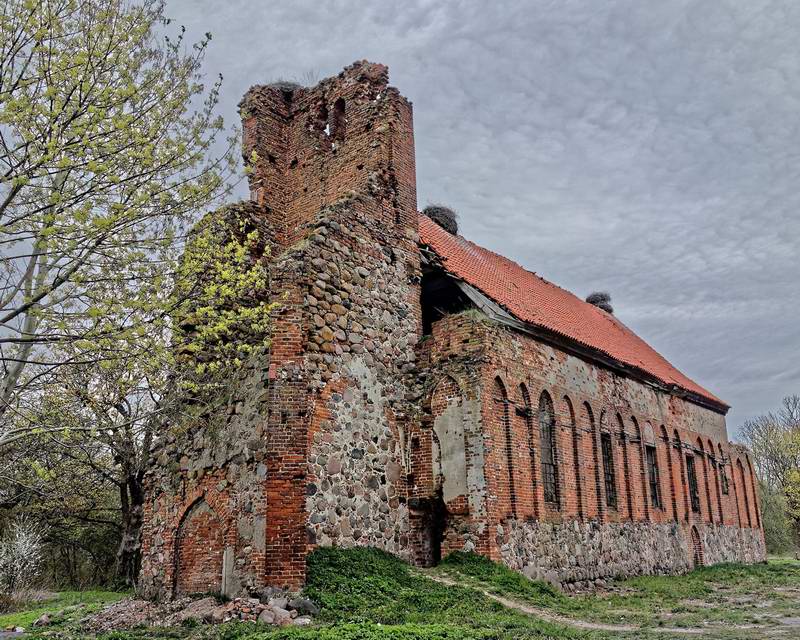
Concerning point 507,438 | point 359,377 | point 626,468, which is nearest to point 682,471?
point 626,468

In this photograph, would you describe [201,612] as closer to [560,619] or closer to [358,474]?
[358,474]

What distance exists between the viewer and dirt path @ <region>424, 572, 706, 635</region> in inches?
422

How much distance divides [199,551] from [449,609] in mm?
4507

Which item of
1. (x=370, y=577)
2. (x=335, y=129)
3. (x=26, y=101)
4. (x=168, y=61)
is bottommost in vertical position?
(x=370, y=577)

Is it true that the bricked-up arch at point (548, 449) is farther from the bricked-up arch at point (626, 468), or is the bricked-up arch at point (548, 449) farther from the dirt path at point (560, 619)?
the dirt path at point (560, 619)

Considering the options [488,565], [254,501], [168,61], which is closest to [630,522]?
[488,565]

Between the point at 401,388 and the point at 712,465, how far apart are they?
17.7 meters

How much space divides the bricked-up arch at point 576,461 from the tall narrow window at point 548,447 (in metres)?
0.90

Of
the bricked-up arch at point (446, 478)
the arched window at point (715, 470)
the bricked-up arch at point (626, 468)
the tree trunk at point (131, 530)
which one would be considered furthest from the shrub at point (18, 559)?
the arched window at point (715, 470)

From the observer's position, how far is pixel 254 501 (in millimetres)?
11344

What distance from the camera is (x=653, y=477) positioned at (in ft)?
72.6

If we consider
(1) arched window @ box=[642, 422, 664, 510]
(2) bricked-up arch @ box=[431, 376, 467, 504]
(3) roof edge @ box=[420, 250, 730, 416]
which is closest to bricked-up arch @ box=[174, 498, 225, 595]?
(2) bricked-up arch @ box=[431, 376, 467, 504]

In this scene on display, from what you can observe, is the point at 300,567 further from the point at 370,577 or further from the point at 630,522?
the point at 630,522

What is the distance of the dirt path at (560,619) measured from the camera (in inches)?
422
